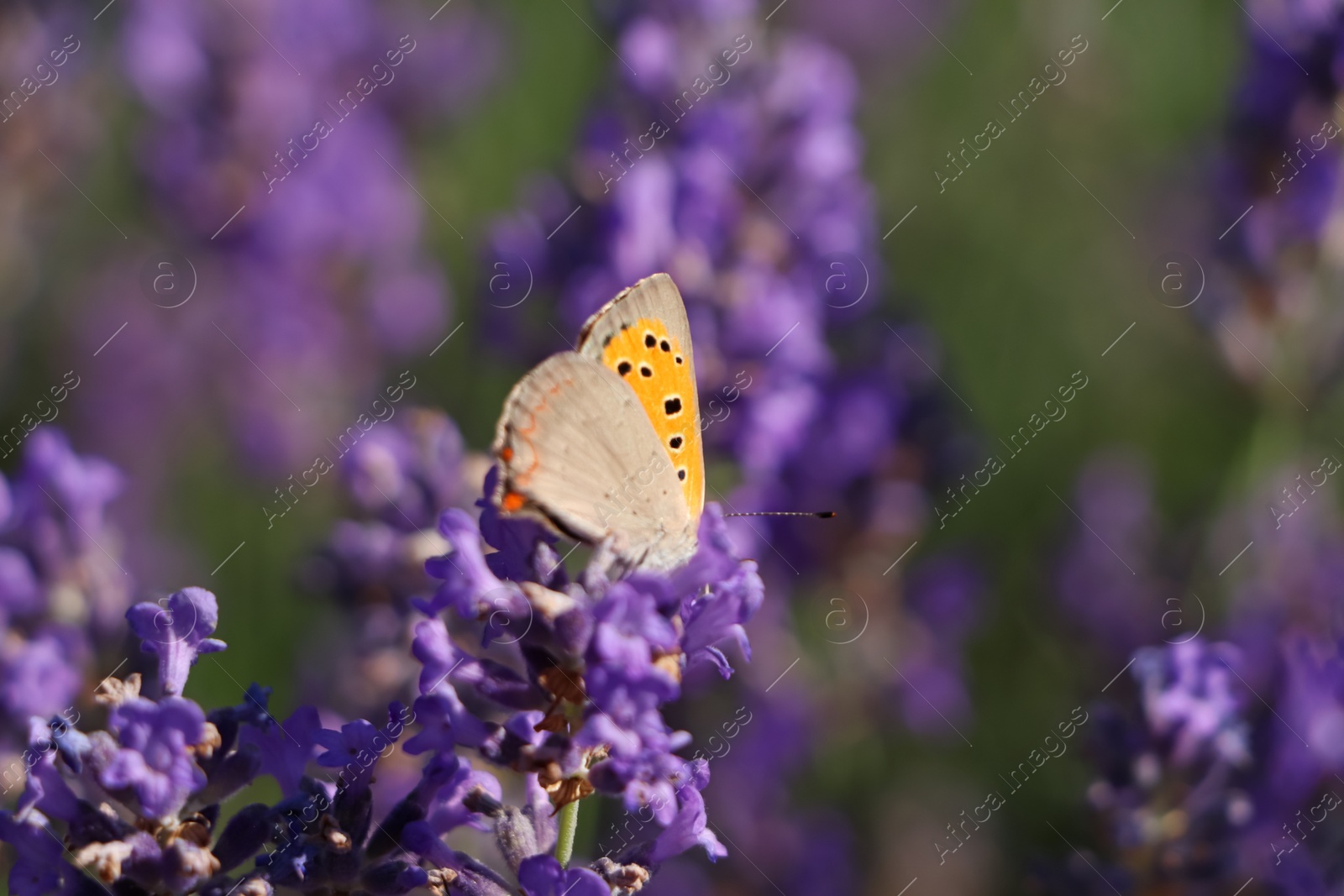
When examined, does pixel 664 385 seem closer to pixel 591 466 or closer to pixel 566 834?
pixel 591 466

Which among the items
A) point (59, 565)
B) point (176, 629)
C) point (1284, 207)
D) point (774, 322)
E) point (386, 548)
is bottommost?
point (1284, 207)

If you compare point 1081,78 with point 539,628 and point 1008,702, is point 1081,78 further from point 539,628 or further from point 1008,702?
point 539,628

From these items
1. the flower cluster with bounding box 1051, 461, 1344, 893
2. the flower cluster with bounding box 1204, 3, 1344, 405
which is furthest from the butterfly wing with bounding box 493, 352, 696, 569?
the flower cluster with bounding box 1204, 3, 1344, 405

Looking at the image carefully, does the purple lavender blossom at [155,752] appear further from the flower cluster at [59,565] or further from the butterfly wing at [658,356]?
the butterfly wing at [658,356]

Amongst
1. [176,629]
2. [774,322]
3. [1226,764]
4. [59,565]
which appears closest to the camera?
[176,629]

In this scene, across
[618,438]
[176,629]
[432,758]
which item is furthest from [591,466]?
[176,629]

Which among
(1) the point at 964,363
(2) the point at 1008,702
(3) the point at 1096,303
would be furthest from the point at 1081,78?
(2) the point at 1008,702
